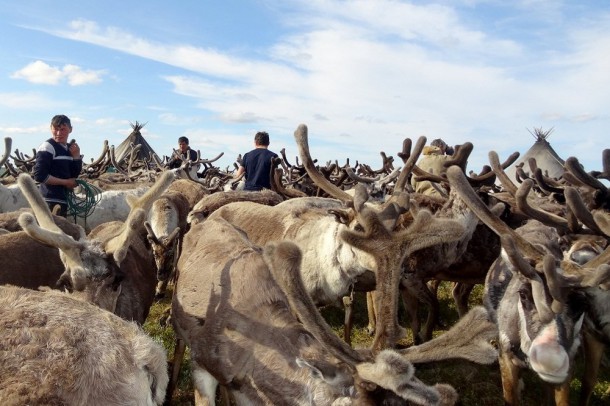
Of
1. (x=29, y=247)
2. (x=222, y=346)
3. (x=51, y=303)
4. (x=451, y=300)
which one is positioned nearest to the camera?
(x=51, y=303)

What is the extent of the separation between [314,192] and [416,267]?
8100mm

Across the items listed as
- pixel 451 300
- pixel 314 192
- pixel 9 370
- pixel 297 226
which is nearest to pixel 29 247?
pixel 297 226

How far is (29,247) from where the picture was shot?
4.79 meters

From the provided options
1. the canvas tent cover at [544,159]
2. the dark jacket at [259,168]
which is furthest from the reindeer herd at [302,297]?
the canvas tent cover at [544,159]

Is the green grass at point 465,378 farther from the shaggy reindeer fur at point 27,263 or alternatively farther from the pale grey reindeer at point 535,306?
the shaggy reindeer fur at point 27,263

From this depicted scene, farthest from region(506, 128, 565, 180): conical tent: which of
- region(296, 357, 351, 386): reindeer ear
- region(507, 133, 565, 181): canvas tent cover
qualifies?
region(296, 357, 351, 386): reindeer ear

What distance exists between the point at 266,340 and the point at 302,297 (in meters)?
0.63

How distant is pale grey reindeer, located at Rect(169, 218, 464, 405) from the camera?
2.37m

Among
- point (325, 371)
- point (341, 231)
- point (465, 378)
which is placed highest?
point (341, 231)

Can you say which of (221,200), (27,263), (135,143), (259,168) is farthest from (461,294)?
(135,143)

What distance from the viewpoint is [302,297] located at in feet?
8.23

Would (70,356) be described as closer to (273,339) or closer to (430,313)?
(273,339)

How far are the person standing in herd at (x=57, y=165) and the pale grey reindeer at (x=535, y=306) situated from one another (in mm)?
4708

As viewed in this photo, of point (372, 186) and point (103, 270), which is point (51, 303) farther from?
point (372, 186)
